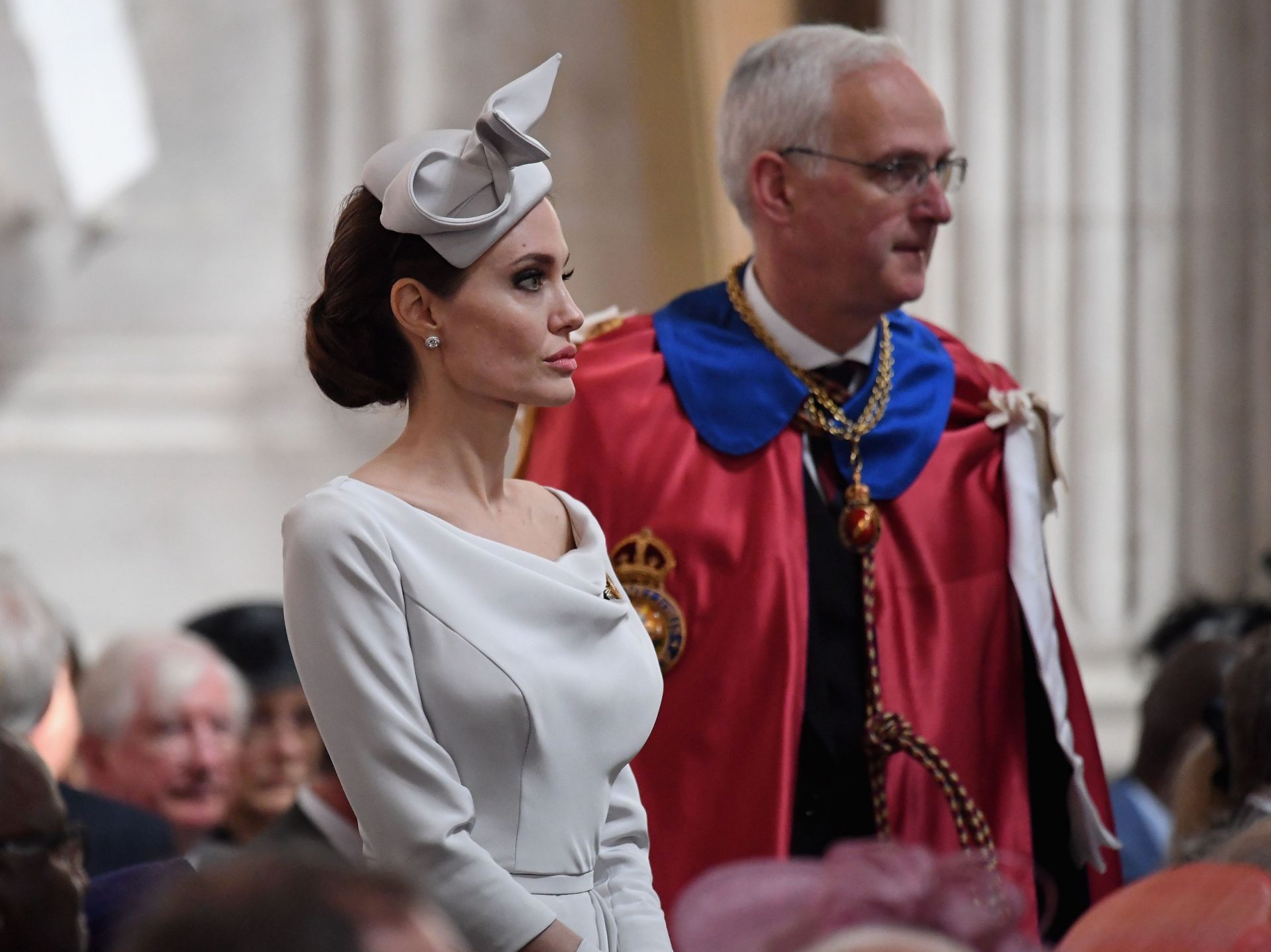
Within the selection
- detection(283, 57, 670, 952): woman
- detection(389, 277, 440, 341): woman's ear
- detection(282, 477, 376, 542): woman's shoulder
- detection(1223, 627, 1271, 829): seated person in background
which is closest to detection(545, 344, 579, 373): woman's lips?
detection(283, 57, 670, 952): woman

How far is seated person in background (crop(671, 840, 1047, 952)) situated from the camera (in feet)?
4.20

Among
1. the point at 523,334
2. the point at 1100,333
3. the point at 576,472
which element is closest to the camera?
the point at 523,334

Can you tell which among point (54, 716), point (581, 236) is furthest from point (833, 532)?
point (581, 236)

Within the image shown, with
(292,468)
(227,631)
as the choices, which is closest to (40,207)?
(292,468)

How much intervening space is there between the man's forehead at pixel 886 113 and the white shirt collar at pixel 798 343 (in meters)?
0.32

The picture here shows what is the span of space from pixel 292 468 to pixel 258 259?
71 centimetres

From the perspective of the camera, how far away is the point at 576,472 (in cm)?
321

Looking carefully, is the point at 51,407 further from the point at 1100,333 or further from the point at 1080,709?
the point at 1080,709

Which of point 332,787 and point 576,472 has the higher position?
point 576,472

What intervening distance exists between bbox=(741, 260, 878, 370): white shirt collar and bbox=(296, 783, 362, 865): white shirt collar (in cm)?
117

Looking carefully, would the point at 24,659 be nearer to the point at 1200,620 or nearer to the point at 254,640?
the point at 254,640

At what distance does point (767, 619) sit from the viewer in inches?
125

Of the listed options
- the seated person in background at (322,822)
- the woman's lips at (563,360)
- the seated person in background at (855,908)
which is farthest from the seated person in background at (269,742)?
the seated person in background at (855,908)

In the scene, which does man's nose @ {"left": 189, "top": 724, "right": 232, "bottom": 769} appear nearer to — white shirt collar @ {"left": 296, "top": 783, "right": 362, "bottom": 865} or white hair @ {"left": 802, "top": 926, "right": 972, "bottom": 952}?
white shirt collar @ {"left": 296, "top": 783, "right": 362, "bottom": 865}
